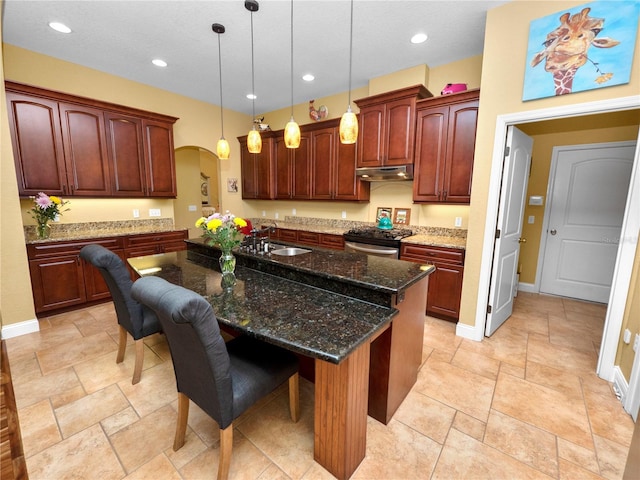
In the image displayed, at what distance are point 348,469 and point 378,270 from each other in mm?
1106

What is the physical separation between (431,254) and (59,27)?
14.9ft

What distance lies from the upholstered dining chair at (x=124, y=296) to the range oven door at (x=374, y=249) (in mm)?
2401

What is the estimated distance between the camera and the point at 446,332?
2.98m

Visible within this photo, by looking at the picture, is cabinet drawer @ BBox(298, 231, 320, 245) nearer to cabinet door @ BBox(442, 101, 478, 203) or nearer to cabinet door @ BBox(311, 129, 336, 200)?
cabinet door @ BBox(311, 129, 336, 200)

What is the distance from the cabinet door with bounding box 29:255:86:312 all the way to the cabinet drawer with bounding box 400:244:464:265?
3900mm

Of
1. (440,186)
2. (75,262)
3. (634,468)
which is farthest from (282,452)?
(75,262)

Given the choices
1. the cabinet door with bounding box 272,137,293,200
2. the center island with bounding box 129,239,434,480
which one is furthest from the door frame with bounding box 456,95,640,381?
the cabinet door with bounding box 272,137,293,200

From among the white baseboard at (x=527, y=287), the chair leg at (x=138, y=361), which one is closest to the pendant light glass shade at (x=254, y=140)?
the chair leg at (x=138, y=361)

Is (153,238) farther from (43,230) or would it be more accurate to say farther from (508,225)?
(508,225)

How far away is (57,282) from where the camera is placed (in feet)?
10.4

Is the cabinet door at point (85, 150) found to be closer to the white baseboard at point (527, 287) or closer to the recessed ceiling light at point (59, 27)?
the recessed ceiling light at point (59, 27)

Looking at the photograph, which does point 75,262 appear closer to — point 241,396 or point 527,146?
point 241,396

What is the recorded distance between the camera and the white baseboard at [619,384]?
6.49 feet

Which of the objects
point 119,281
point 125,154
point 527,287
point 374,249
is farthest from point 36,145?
point 527,287
